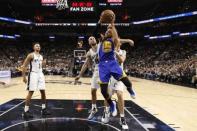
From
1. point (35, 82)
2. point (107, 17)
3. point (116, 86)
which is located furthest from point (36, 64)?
point (107, 17)

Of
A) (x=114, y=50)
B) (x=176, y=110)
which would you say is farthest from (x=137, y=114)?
(x=114, y=50)

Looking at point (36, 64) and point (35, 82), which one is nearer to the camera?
point (35, 82)

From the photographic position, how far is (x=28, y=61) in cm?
940

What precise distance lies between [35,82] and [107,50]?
349cm

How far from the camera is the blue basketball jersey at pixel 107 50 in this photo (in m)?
6.71

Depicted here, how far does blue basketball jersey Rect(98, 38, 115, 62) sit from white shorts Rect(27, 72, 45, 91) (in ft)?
10.6

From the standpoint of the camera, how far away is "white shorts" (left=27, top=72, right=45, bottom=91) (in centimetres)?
936

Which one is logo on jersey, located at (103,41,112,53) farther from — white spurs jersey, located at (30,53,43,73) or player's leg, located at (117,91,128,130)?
white spurs jersey, located at (30,53,43,73)

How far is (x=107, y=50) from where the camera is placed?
265 inches

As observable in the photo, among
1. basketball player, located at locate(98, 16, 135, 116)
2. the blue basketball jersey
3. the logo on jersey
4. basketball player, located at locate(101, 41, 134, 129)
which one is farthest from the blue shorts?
basketball player, located at locate(101, 41, 134, 129)

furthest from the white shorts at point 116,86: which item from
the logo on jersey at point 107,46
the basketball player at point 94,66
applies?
the logo on jersey at point 107,46

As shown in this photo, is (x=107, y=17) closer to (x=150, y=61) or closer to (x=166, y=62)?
(x=166, y=62)

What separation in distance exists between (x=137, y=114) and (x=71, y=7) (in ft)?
131

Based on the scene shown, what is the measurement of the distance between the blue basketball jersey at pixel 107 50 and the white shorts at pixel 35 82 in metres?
3.23
